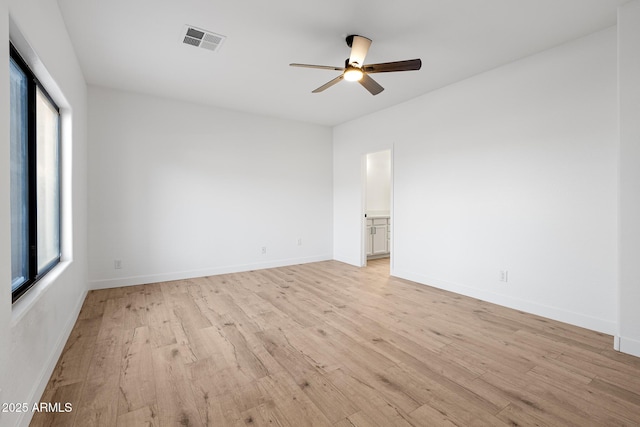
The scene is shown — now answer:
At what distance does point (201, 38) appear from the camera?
2.72 m

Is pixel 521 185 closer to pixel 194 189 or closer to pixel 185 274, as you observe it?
pixel 194 189

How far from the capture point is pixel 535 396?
1.80m

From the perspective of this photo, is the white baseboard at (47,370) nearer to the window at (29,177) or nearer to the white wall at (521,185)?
the window at (29,177)

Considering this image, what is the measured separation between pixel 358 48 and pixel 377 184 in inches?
160

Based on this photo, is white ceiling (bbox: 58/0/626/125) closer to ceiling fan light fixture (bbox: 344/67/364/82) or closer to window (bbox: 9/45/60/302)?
ceiling fan light fixture (bbox: 344/67/364/82)

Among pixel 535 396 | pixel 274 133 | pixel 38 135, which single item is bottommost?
pixel 535 396

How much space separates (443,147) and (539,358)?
103 inches

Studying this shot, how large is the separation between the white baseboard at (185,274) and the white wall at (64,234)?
1.31 feet

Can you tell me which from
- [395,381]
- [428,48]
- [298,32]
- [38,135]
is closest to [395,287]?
[395,381]

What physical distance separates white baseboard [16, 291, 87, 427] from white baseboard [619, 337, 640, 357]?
3.91 meters

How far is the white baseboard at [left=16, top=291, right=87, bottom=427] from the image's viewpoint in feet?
4.99

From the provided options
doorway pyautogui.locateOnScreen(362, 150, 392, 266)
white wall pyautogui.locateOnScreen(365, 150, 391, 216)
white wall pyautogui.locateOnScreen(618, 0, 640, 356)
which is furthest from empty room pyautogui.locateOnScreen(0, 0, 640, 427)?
white wall pyautogui.locateOnScreen(365, 150, 391, 216)

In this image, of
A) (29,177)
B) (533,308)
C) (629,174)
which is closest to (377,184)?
(533,308)

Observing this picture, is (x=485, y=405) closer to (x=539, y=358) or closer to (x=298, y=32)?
(x=539, y=358)
